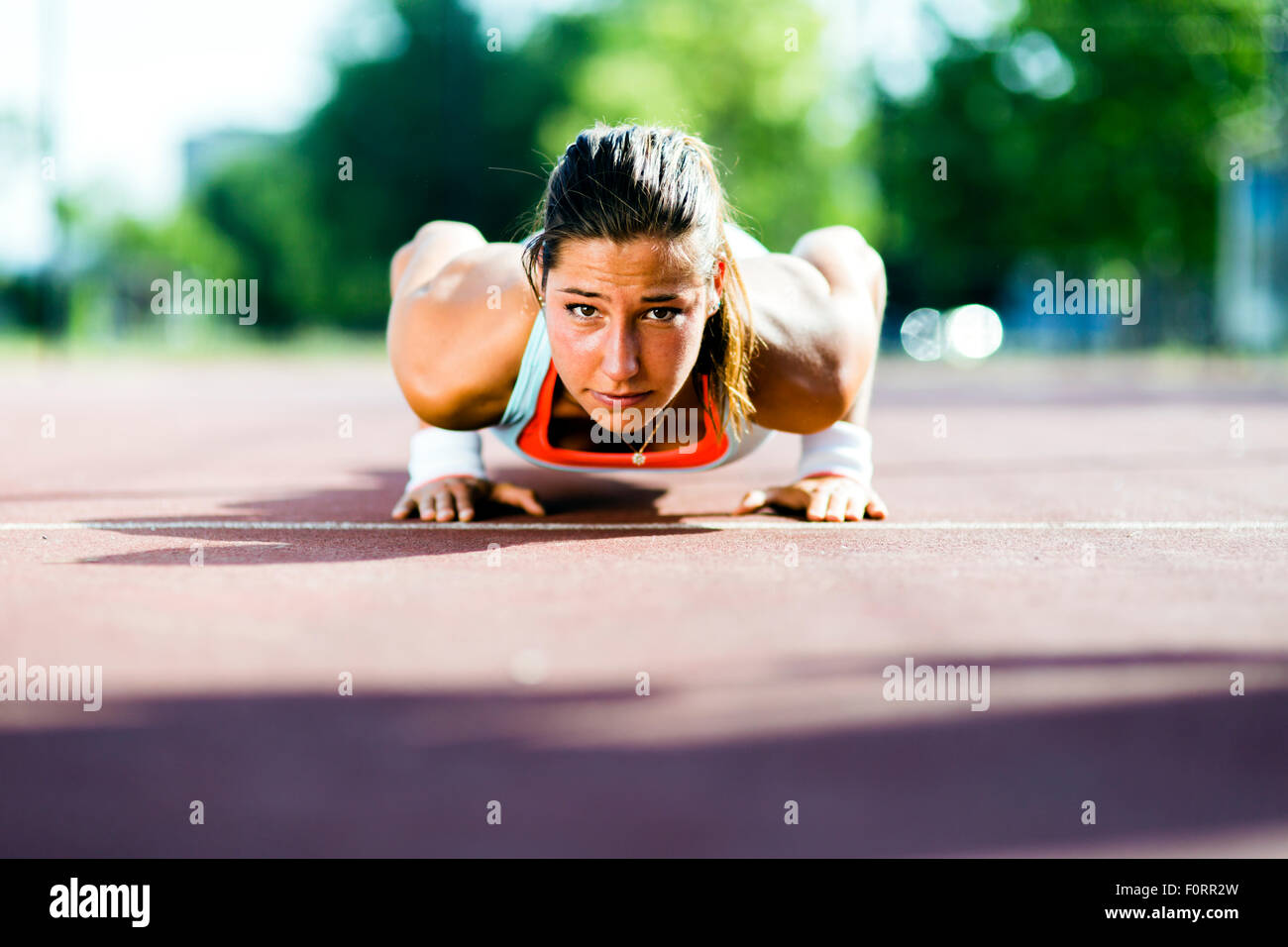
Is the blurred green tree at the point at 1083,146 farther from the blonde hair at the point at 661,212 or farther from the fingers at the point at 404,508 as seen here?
the blonde hair at the point at 661,212

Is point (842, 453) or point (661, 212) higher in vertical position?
point (661, 212)

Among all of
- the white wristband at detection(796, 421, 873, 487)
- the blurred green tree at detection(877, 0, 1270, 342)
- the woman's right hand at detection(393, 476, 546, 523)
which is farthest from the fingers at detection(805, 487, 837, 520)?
the blurred green tree at detection(877, 0, 1270, 342)

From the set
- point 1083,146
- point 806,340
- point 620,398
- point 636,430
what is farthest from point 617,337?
point 1083,146

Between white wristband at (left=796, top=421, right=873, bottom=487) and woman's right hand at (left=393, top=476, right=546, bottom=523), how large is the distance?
3.11 ft

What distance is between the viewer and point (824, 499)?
3.89 m

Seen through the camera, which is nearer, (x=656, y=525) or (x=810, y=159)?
(x=656, y=525)

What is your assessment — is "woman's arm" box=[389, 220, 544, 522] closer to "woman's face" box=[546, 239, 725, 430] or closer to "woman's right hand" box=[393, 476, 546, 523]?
"woman's right hand" box=[393, 476, 546, 523]

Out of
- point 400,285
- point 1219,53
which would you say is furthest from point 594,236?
point 1219,53

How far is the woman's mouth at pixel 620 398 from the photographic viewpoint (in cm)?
298

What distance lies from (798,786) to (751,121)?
3499cm

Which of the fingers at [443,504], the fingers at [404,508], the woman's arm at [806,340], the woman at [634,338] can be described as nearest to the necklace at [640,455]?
the woman at [634,338]

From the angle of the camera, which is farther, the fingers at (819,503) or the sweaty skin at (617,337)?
the fingers at (819,503)

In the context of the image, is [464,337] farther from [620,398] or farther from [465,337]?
[620,398]

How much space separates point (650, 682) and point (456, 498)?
194 centimetres
